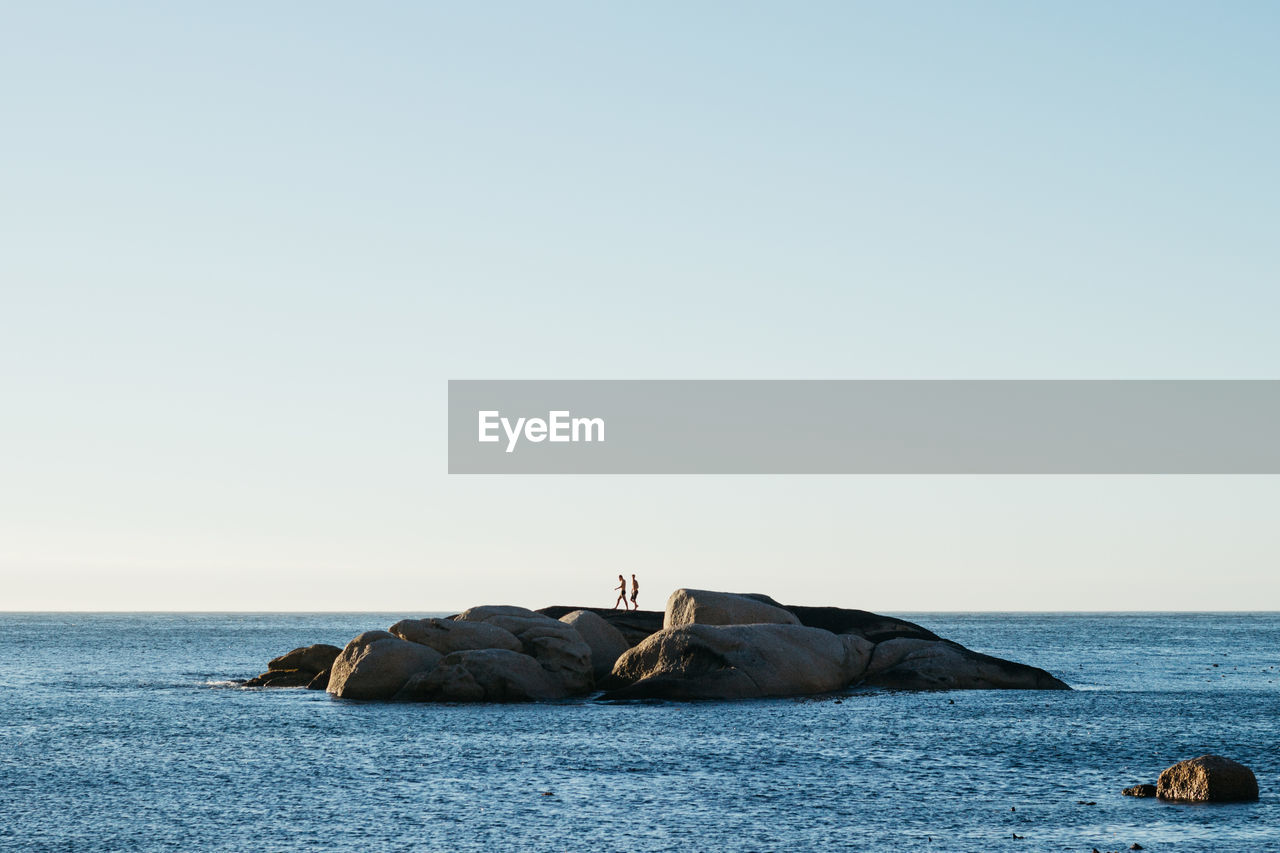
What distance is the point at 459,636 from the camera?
55.6m

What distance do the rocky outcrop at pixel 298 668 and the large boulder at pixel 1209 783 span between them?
140 ft

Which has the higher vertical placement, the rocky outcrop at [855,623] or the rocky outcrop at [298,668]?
the rocky outcrop at [855,623]

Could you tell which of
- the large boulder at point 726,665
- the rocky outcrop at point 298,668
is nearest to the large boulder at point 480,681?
the large boulder at point 726,665

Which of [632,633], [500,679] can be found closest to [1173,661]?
[632,633]

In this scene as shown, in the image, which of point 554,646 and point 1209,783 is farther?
point 554,646

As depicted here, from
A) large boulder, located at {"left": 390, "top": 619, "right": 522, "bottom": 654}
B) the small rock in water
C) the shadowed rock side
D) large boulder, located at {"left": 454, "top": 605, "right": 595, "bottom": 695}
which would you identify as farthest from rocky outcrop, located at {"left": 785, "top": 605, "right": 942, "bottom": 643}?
the small rock in water

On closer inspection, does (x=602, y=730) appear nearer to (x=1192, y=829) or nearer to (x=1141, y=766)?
(x=1141, y=766)

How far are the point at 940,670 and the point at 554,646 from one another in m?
17.2

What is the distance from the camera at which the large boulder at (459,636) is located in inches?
2169

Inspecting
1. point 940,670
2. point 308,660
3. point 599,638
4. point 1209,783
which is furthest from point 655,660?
point 1209,783

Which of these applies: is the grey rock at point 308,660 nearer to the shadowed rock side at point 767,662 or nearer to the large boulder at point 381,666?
the large boulder at point 381,666

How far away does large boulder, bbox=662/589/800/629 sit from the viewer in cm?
5788

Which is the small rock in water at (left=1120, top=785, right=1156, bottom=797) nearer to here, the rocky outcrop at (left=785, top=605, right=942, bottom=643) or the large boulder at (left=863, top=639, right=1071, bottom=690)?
the large boulder at (left=863, top=639, right=1071, bottom=690)

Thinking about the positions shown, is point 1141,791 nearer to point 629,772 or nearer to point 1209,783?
point 1209,783
